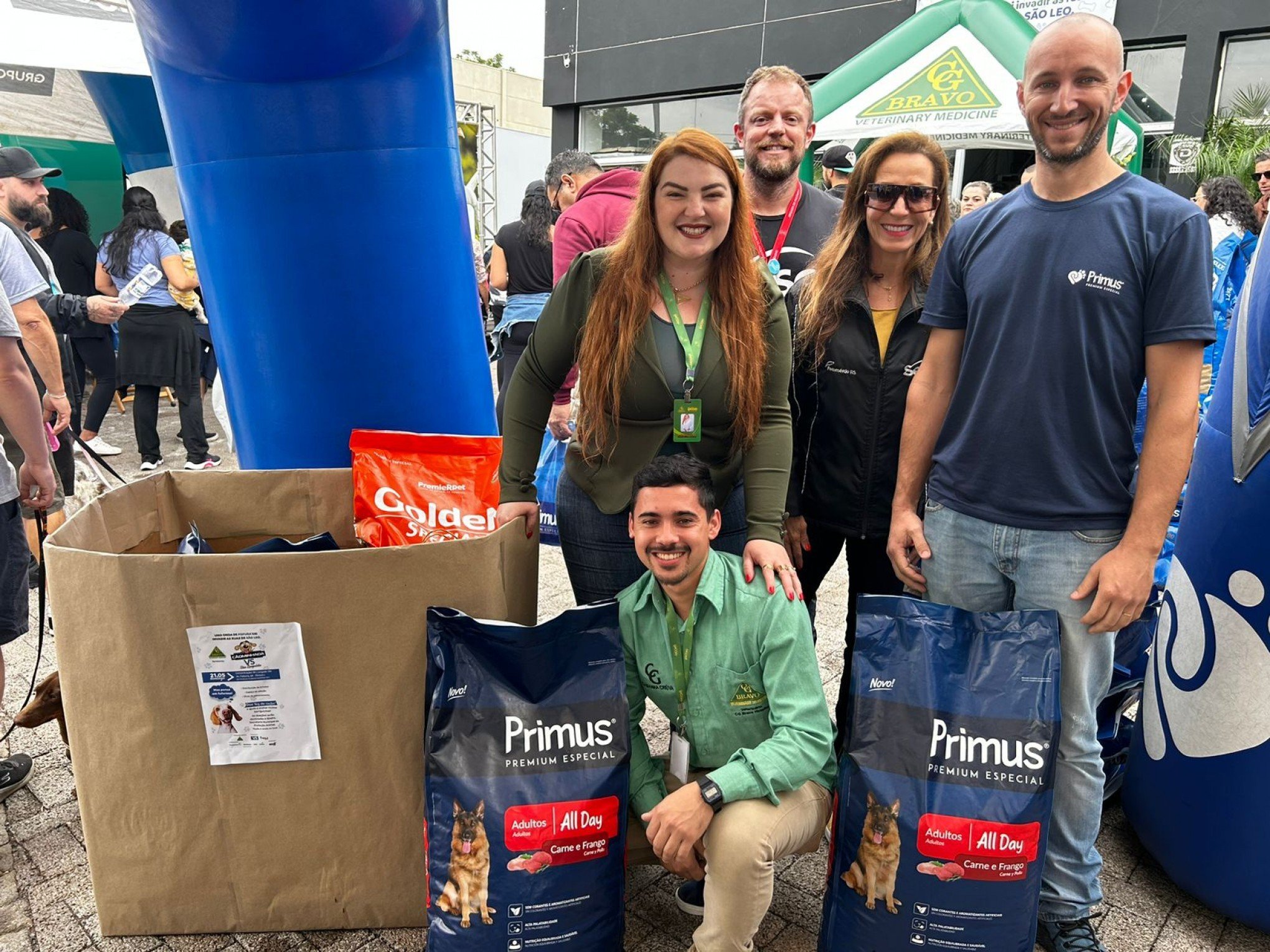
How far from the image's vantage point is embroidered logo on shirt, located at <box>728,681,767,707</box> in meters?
1.94

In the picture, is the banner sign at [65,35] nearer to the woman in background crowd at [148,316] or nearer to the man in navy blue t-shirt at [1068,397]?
the woman in background crowd at [148,316]

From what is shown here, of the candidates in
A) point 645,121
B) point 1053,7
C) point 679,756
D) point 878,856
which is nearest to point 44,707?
point 679,756

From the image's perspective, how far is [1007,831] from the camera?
178 cm

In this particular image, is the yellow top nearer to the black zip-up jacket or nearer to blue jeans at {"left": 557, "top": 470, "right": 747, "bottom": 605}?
the black zip-up jacket

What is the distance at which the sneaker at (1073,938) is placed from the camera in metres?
1.95

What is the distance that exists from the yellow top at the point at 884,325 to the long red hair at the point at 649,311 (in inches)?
12.3

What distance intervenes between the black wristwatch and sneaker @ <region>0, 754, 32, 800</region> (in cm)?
197

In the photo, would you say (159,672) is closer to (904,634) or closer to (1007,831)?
(904,634)

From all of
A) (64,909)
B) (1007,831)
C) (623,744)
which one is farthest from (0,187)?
(1007,831)

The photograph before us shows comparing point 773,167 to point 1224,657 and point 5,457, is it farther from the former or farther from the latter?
point 5,457

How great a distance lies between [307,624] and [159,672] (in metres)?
0.30

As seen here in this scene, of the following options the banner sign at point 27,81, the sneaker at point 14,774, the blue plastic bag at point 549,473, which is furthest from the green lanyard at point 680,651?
the banner sign at point 27,81

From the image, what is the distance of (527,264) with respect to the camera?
15.7 ft

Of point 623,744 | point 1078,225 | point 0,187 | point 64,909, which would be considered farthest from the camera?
point 0,187
